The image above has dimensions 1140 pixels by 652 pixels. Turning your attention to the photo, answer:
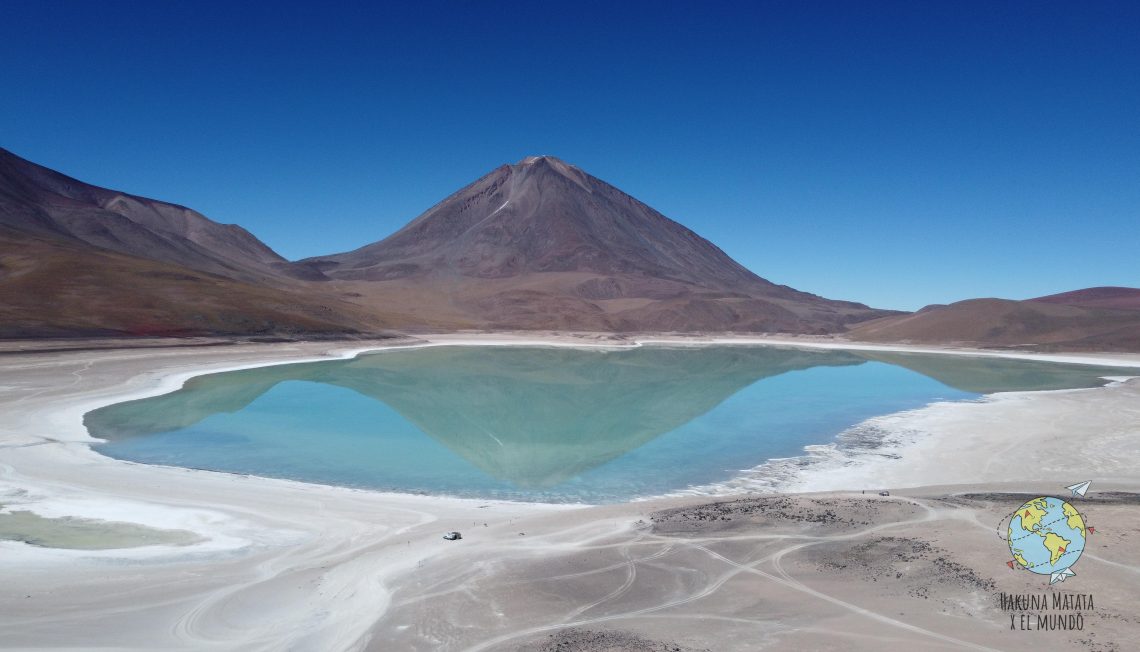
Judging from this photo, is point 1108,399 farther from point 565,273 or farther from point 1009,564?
point 565,273

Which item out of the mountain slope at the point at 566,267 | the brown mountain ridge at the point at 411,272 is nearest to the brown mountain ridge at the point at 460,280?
the brown mountain ridge at the point at 411,272

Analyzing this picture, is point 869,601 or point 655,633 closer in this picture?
point 655,633

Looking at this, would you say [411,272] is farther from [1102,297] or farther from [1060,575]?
[1060,575]

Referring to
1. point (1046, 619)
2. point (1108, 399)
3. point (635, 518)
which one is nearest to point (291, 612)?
point (635, 518)

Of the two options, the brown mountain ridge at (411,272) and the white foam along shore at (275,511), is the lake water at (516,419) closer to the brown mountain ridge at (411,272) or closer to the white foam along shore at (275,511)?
the white foam along shore at (275,511)

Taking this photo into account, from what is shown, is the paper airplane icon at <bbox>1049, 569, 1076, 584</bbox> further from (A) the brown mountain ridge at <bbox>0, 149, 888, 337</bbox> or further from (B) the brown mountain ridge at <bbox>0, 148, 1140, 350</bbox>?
(A) the brown mountain ridge at <bbox>0, 149, 888, 337</bbox>
